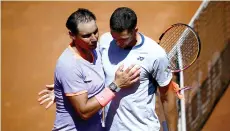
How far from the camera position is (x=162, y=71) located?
3.25 meters

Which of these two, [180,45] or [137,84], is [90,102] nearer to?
[137,84]

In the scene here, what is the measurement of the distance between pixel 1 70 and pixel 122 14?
3626 mm

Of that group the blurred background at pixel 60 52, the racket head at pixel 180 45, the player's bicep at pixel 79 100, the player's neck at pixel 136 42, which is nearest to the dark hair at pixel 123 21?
the player's neck at pixel 136 42

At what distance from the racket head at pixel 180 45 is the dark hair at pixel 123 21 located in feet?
3.51

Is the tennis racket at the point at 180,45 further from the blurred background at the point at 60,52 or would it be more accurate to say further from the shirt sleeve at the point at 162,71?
the blurred background at the point at 60,52

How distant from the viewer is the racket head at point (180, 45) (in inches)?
165

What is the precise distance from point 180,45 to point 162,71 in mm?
1181

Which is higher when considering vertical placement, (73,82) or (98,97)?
(73,82)

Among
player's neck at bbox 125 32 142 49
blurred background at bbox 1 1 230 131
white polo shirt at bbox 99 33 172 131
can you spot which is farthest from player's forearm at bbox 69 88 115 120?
blurred background at bbox 1 1 230 131

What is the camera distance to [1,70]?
20.9ft

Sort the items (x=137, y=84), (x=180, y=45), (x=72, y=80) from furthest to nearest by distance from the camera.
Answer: (x=180, y=45)
(x=137, y=84)
(x=72, y=80)

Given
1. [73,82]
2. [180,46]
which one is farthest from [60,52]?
[73,82]

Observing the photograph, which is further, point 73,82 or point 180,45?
point 180,45

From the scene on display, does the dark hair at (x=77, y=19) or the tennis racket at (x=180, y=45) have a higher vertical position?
the dark hair at (x=77, y=19)
